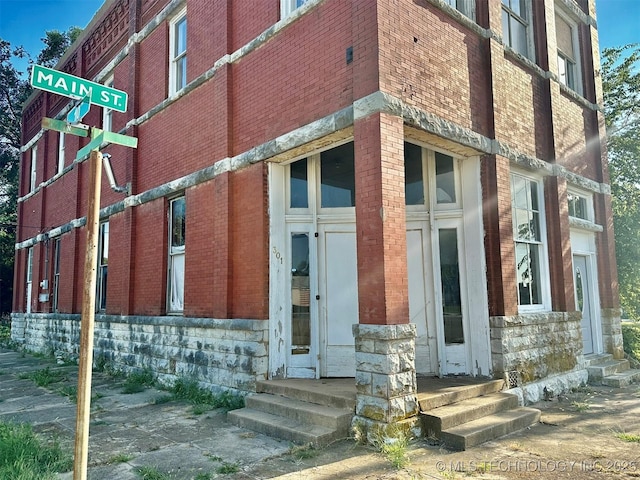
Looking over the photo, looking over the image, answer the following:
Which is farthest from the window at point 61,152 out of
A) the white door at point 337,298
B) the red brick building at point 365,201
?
the white door at point 337,298

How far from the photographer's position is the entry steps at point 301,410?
543 cm

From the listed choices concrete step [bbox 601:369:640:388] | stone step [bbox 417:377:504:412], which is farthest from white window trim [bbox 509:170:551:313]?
stone step [bbox 417:377:504:412]

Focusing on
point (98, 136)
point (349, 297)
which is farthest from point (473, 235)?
point (98, 136)

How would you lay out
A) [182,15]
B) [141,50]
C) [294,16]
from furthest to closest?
[141,50], [182,15], [294,16]

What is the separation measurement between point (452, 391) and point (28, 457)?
4.81 metres

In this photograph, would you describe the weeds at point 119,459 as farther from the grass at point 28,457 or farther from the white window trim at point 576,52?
the white window trim at point 576,52

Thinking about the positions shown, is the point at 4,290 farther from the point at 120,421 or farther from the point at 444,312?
the point at 444,312

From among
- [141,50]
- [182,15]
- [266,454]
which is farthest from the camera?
[141,50]

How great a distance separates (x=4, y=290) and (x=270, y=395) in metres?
23.7

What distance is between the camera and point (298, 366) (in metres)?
7.34

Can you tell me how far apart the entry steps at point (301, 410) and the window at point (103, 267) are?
695cm

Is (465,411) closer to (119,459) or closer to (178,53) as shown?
(119,459)

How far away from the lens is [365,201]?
5.78 m

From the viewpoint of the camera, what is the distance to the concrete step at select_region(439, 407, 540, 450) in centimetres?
520
